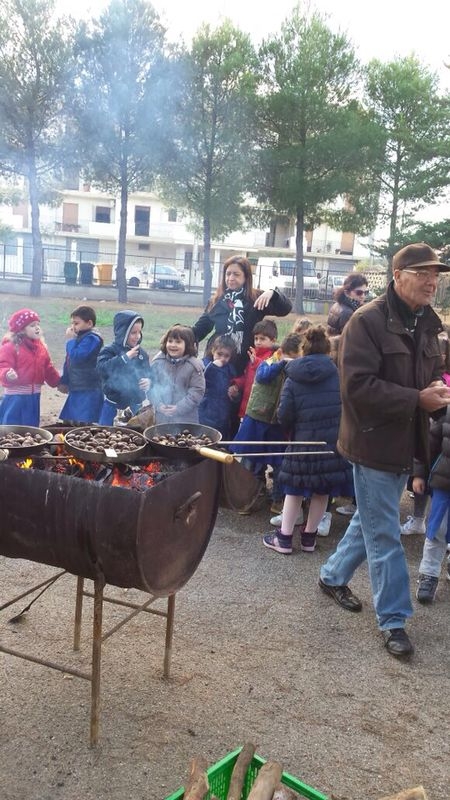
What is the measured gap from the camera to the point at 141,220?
4575 cm

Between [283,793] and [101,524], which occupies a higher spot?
[101,524]

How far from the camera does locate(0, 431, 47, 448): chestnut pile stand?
266 centimetres

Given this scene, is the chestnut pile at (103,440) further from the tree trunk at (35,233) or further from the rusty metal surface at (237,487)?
the tree trunk at (35,233)

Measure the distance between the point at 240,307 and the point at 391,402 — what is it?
8.70 feet

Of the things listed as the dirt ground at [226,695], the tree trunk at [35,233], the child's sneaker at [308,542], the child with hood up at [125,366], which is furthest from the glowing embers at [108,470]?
the tree trunk at [35,233]

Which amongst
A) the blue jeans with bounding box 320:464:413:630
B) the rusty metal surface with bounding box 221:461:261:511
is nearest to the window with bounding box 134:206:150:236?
the blue jeans with bounding box 320:464:413:630

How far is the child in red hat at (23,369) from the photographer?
225 inches

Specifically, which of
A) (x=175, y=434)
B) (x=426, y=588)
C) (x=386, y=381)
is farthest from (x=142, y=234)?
(x=175, y=434)

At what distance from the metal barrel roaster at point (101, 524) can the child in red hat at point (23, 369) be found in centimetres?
335

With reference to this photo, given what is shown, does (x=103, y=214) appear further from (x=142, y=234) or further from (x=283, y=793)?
(x=283, y=793)

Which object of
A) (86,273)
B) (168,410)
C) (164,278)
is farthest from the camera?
(164,278)

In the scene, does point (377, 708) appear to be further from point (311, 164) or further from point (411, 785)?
point (311, 164)

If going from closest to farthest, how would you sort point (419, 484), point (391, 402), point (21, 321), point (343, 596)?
point (391, 402) < point (343, 596) < point (419, 484) < point (21, 321)

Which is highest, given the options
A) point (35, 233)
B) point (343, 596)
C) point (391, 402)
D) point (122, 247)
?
point (35, 233)
